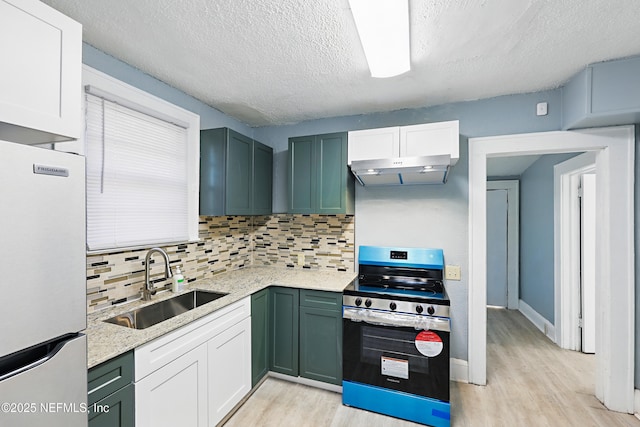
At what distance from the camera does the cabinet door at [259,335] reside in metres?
2.33

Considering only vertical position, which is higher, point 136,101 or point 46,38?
point 136,101

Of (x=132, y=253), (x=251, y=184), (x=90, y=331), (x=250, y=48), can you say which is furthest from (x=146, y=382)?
(x=250, y=48)

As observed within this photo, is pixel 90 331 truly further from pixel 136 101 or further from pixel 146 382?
pixel 136 101

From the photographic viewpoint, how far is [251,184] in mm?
2756

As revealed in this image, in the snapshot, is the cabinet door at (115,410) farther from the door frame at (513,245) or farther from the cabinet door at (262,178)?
the door frame at (513,245)

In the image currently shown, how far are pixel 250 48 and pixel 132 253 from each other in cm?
156

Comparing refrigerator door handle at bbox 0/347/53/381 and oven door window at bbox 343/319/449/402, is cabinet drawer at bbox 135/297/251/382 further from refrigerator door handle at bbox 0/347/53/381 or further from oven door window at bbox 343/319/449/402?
oven door window at bbox 343/319/449/402

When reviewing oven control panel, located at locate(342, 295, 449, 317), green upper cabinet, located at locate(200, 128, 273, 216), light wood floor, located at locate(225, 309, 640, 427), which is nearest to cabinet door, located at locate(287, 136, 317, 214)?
green upper cabinet, located at locate(200, 128, 273, 216)

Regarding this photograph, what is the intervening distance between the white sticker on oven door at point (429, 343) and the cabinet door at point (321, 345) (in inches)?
24.0

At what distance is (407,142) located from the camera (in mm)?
2375

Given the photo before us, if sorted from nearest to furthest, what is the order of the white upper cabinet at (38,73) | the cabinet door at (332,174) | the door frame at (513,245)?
the white upper cabinet at (38,73)
the cabinet door at (332,174)
the door frame at (513,245)

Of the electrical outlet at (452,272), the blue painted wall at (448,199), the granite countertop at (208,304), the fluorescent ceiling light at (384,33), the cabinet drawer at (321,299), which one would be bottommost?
the cabinet drawer at (321,299)

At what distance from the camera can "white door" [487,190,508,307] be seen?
461cm

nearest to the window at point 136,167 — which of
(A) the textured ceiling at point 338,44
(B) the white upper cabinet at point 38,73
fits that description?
(A) the textured ceiling at point 338,44
